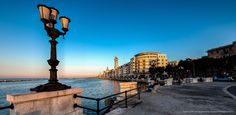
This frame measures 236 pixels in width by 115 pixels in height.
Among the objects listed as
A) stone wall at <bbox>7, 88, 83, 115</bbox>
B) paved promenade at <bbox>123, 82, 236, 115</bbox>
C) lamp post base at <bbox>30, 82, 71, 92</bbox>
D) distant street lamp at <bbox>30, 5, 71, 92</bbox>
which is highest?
distant street lamp at <bbox>30, 5, 71, 92</bbox>

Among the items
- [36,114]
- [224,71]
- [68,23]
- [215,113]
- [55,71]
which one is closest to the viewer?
[36,114]

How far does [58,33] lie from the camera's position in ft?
20.7

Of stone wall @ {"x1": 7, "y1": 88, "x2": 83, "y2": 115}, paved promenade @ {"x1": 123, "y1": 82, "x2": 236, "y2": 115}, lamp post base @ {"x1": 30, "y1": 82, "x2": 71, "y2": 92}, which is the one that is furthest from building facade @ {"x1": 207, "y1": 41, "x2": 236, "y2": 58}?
lamp post base @ {"x1": 30, "y1": 82, "x2": 71, "y2": 92}

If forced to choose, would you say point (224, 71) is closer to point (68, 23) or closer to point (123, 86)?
point (123, 86)

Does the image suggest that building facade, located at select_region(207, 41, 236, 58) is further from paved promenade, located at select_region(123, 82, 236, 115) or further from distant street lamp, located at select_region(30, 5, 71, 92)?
distant street lamp, located at select_region(30, 5, 71, 92)

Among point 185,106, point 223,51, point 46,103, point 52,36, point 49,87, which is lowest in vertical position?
point 185,106

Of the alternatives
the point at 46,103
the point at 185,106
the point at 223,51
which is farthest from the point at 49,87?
the point at 223,51

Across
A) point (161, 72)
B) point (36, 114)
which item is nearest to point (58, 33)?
point (36, 114)

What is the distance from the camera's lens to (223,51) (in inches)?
3871

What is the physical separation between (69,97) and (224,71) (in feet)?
329

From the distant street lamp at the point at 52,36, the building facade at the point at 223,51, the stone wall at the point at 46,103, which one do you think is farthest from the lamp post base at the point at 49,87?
the building facade at the point at 223,51

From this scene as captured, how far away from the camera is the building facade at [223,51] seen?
9010cm

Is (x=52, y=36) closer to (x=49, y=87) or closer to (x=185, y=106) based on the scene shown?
(x=49, y=87)

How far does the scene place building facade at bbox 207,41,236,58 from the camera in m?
90.1
